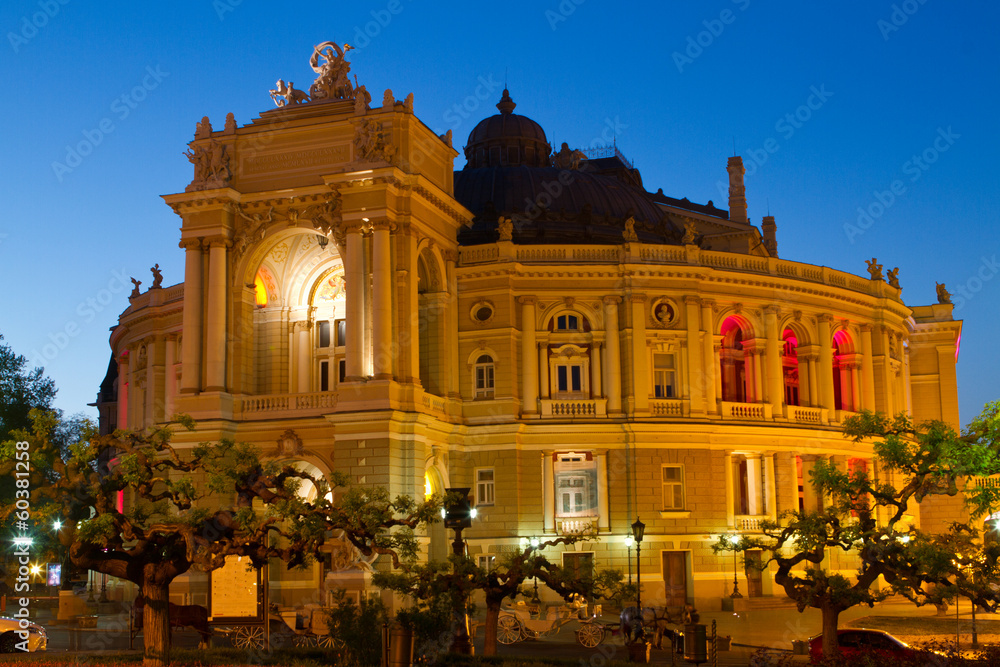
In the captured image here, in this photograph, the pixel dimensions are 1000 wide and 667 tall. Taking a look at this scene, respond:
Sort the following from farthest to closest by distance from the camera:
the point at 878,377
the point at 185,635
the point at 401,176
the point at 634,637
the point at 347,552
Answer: the point at 878,377
the point at 401,176
the point at 347,552
the point at 185,635
the point at 634,637

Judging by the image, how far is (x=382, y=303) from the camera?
47.3m

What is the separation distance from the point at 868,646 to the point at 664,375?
24.6m

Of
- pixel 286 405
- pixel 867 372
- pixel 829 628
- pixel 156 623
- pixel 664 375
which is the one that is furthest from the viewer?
pixel 867 372

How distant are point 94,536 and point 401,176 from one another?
24.4m

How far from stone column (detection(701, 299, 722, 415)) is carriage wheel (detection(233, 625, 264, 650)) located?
84.5 ft

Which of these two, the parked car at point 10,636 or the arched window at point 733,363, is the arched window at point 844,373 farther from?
the parked car at point 10,636

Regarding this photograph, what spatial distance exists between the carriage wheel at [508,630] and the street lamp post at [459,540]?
4.32 metres

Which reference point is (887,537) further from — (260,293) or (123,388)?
(123,388)

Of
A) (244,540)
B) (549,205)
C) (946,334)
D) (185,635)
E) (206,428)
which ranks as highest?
(549,205)

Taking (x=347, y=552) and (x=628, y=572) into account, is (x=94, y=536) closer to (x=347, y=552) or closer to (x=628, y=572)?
(x=347, y=552)

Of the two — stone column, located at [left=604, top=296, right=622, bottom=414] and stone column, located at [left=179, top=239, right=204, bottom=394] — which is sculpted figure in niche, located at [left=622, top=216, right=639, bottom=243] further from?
stone column, located at [left=179, top=239, right=204, bottom=394]

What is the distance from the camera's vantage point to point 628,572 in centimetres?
5000

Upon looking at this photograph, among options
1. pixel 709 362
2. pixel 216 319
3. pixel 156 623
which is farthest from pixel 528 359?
pixel 156 623

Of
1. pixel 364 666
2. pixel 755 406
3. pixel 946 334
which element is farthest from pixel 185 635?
pixel 946 334
